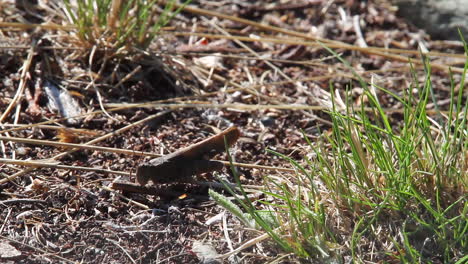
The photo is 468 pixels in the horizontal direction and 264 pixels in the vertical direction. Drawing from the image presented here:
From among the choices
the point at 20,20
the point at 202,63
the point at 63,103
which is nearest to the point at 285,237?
the point at 63,103

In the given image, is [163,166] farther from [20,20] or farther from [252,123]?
[20,20]

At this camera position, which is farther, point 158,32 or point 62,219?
point 158,32

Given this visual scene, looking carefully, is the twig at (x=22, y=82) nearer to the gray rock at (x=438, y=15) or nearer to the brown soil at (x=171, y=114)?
the brown soil at (x=171, y=114)

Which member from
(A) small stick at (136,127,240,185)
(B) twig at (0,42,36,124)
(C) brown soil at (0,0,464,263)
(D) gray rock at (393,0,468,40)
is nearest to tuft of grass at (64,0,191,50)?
(C) brown soil at (0,0,464,263)

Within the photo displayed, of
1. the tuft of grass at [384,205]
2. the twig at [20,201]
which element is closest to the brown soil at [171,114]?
the twig at [20,201]

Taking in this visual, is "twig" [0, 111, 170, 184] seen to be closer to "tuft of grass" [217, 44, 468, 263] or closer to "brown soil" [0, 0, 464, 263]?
"brown soil" [0, 0, 464, 263]

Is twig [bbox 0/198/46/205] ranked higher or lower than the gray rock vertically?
lower

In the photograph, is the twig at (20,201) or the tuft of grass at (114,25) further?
the tuft of grass at (114,25)

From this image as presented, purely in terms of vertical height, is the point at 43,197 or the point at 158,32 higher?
the point at 158,32

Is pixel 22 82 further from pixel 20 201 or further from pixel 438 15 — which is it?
pixel 438 15
